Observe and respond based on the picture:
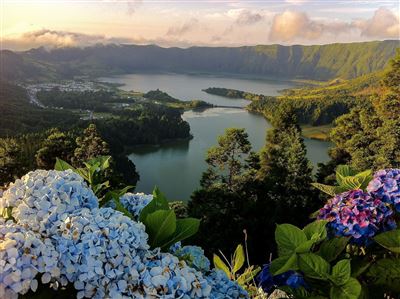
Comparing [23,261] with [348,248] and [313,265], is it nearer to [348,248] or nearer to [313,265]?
[313,265]

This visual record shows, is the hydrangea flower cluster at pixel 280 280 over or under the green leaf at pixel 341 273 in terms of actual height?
under

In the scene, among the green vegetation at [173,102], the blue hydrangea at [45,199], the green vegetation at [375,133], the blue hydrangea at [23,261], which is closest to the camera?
the blue hydrangea at [23,261]

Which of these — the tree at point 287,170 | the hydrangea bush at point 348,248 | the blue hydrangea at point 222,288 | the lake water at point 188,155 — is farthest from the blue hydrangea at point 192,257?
the lake water at point 188,155

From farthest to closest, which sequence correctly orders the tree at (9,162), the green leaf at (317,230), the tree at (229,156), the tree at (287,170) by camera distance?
the tree at (9,162) → the tree at (229,156) → the tree at (287,170) → the green leaf at (317,230)

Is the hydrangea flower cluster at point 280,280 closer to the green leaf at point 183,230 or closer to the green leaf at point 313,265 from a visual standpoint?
the green leaf at point 313,265

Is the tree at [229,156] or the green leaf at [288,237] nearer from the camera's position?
the green leaf at [288,237]

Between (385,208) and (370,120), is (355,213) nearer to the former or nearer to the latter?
(385,208)

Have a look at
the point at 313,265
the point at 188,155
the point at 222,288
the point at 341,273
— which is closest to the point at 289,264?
the point at 313,265

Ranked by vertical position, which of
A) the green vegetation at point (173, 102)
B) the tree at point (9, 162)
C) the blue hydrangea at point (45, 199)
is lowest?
the green vegetation at point (173, 102)
